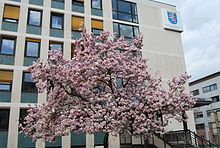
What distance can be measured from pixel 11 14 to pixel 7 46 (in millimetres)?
2545

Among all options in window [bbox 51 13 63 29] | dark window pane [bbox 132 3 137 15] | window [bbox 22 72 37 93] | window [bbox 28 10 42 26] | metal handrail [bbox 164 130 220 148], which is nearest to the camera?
metal handrail [bbox 164 130 220 148]

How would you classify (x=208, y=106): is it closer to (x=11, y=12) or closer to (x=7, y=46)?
(x=7, y=46)

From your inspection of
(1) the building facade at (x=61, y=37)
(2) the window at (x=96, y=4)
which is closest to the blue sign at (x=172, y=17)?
(1) the building facade at (x=61, y=37)

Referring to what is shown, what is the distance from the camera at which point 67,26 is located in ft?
64.8

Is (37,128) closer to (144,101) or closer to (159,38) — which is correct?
(144,101)

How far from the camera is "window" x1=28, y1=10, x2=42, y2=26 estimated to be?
18.9m

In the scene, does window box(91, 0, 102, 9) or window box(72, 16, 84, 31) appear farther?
window box(91, 0, 102, 9)

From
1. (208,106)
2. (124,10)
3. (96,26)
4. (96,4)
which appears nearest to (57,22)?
(96,26)

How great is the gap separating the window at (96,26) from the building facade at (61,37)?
0.09m

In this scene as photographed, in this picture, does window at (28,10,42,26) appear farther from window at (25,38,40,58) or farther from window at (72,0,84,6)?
window at (72,0,84,6)

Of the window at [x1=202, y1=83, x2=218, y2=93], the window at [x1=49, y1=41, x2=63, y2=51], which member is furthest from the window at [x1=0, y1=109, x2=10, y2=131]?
the window at [x1=202, y1=83, x2=218, y2=93]

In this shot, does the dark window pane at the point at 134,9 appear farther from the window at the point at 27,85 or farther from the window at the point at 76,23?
the window at the point at 27,85

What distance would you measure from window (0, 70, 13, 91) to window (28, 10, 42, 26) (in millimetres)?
4494

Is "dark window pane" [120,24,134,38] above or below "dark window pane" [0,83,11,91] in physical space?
above
